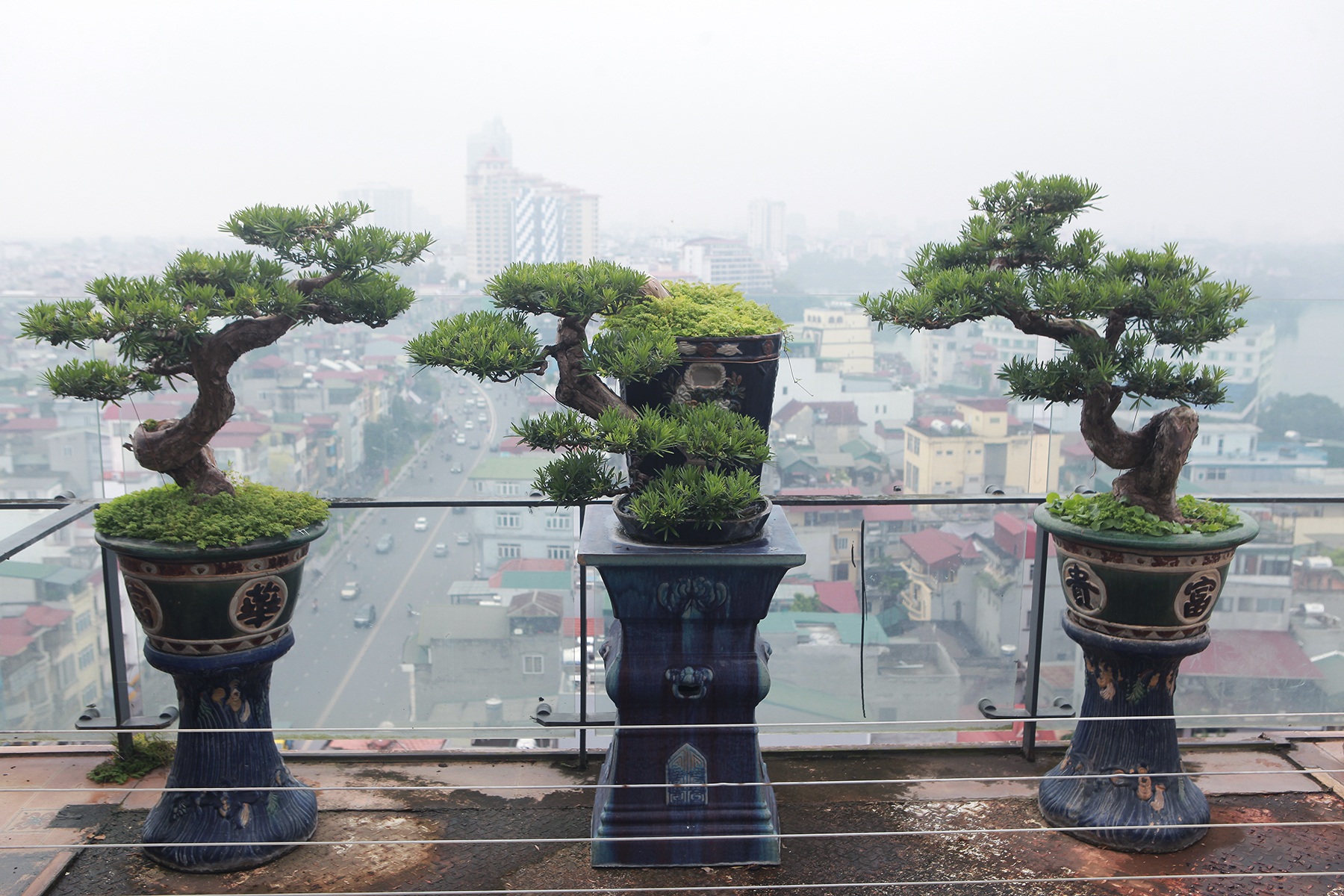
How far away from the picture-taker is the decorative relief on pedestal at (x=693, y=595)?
8.21ft

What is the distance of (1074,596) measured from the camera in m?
2.77

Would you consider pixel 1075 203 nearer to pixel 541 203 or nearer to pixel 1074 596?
pixel 1074 596

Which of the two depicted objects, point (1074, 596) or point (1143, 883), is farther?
point (1074, 596)

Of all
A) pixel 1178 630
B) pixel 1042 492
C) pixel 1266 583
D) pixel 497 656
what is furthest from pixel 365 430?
pixel 1266 583

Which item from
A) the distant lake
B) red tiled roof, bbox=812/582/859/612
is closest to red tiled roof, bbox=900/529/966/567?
red tiled roof, bbox=812/582/859/612

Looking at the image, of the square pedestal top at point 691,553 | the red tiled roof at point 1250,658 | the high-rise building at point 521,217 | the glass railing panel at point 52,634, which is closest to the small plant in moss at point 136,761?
the glass railing panel at point 52,634

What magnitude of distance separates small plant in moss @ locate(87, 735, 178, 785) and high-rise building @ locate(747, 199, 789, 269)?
11.3 feet

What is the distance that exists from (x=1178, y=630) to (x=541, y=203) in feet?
14.3

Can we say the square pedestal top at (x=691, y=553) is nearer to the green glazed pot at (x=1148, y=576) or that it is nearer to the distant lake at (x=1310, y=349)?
the green glazed pot at (x=1148, y=576)

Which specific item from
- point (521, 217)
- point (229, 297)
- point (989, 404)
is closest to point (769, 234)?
point (521, 217)

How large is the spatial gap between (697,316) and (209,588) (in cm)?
142

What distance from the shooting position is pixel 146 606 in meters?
2.54

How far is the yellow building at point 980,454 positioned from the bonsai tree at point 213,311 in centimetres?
185

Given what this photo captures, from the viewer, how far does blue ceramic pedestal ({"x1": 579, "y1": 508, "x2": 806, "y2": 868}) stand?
252cm
